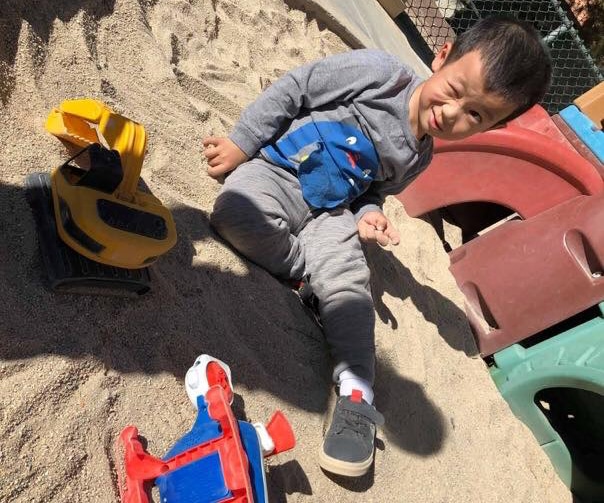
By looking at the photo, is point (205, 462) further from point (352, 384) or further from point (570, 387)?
point (570, 387)

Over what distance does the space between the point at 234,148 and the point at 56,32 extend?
0.50m

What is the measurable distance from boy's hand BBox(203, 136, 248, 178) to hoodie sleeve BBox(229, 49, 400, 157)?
0.7 inches

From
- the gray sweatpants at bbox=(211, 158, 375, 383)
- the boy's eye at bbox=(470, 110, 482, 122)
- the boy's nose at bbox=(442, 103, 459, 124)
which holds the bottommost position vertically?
the gray sweatpants at bbox=(211, 158, 375, 383)

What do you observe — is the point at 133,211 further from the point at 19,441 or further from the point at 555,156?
the point at 555,156

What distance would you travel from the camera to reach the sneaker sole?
134 centimetres

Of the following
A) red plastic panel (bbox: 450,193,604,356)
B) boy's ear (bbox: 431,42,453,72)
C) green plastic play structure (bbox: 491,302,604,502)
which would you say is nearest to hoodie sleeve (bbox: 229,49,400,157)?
boy's ear (bbox: 431,42,453,72)

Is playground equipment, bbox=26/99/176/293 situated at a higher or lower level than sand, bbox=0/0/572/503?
higher

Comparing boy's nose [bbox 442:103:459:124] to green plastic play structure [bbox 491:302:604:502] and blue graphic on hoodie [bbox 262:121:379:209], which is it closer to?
blue graphic on hoodie [bbox 262:121:379:209]

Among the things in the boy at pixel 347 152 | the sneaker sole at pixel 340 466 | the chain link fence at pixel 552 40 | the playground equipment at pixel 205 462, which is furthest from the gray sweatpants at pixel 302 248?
the chain link fence at pixel 552 40

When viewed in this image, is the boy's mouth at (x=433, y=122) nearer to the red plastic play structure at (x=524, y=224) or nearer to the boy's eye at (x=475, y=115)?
the boy's eye at (x=475, y=115)

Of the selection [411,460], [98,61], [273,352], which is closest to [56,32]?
[98,61]

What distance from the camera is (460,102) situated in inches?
59.9

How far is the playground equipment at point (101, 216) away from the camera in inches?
44.2

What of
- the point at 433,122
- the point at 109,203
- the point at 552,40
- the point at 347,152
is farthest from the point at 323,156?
the point at 552,40
